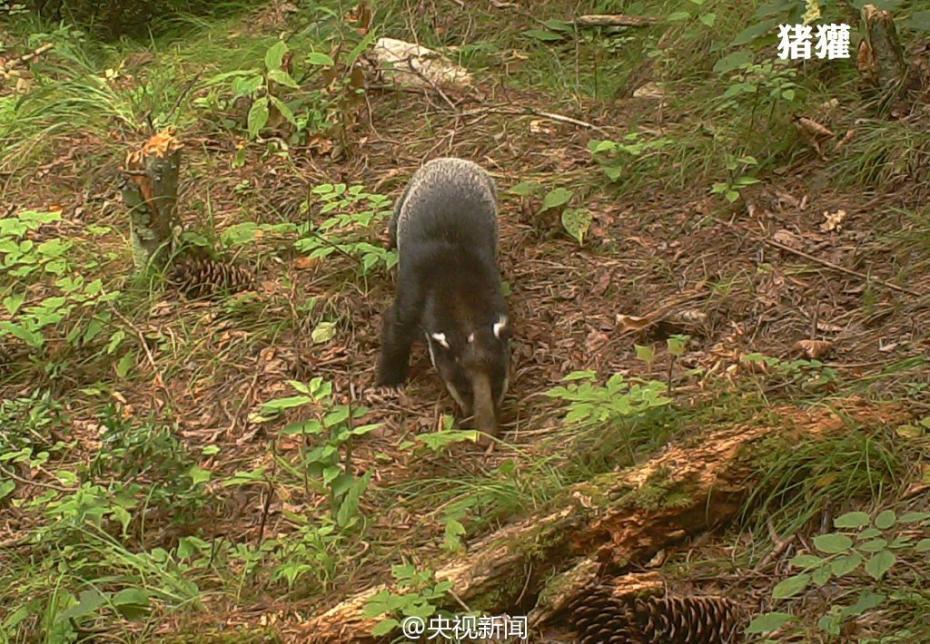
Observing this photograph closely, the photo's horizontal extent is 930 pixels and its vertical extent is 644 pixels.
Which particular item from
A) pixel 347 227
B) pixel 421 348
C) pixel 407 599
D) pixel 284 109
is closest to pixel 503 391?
pixel 421 348

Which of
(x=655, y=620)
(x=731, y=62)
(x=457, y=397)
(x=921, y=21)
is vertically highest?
(x=921, y=21)

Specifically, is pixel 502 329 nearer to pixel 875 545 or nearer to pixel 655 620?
pixel 655 620

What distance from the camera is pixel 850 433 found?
15.1ft

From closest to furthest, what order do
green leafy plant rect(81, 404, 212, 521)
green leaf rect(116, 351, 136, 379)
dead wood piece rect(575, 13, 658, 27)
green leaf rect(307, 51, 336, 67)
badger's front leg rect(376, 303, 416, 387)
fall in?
green leafy plant rect(81, 404, 212, 521) → badger's front leg rect(376, 303, 416, 387) → green leaf rect(116, 351, 136, 379) → green leaf rect(307, 51, 336, 67) → dead wood piece rect(575, 13, 658, 27)

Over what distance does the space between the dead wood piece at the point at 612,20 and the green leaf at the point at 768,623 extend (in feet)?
18.6

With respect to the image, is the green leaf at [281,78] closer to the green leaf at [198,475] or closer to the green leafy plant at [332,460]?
the green leafy plant at [332,460]

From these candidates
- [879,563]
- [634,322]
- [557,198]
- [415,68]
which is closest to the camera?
[879,563]

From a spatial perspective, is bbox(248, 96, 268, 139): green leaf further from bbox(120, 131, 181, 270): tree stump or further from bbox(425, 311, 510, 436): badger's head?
bbox(425, 311, 510, 436): badger's head

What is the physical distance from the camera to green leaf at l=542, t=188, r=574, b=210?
699cm

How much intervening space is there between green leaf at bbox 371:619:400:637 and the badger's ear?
214cm

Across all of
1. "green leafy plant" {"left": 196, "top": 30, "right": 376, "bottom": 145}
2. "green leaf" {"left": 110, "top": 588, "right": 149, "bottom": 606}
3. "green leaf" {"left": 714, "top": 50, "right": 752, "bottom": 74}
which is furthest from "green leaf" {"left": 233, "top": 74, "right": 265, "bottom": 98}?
"green leaf" {"left": 110, "top": 588, "right": 149, "bottom": 606}

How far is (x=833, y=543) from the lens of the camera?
12.6ft

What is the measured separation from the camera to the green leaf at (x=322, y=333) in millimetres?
6465

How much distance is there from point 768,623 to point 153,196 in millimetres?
4177
